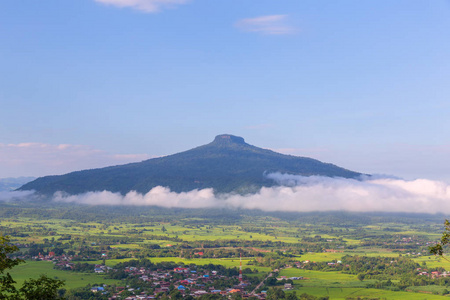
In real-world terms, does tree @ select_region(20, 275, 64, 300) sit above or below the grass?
above

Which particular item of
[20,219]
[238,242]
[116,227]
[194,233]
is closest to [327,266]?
[238,242]

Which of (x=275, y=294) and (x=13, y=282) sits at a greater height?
(x=13, y=282)

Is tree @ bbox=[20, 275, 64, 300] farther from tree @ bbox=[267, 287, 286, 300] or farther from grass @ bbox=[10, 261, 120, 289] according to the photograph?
grass @ bbox=[10, 261, 120, 289]

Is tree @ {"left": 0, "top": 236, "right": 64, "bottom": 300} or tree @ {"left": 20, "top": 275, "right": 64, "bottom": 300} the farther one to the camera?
tree @ {"left": 20, "top": 275, "right": 64, "bottom": 300}

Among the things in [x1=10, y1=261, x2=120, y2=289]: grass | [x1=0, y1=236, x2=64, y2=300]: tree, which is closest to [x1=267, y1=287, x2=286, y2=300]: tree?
[x1=10, y1=261, x2=120, y2=289]: grass

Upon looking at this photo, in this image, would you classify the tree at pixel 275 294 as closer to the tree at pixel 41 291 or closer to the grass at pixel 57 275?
the grass at pixel 57 275

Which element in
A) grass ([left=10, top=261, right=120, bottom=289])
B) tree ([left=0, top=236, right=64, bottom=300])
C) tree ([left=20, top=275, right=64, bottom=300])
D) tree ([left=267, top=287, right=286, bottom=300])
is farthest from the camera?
grass ([left=10, top=261, right=120, bottom=289])

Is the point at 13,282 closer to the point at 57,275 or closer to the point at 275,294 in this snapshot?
the point at 275,294

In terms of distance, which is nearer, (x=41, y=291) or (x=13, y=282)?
(x=41, y=291)

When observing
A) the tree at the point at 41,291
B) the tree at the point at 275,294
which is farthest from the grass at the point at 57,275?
the tree at the point at 41,291

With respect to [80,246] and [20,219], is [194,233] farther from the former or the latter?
[20,219]

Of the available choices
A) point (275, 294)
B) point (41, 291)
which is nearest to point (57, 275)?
point (275, 294)
